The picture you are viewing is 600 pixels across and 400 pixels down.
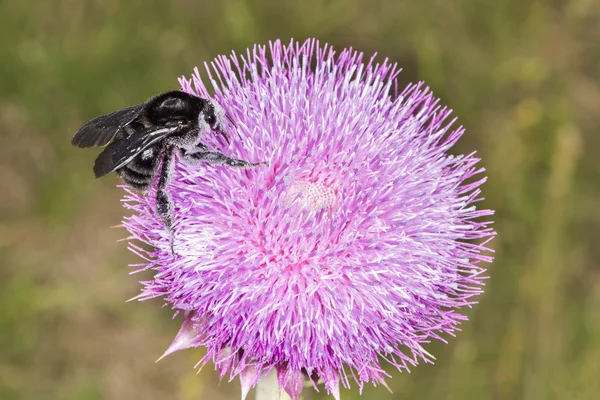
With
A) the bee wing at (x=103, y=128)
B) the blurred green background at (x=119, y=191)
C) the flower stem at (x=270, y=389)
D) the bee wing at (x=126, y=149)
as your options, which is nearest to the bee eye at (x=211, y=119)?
the bee wing at (x=126, y=149)

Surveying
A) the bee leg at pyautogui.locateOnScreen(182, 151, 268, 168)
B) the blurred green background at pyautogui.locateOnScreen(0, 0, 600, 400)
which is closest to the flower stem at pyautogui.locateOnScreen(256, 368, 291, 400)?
the bee leg at pyautogui.locateOnScreen(182, 151, 268, 168)

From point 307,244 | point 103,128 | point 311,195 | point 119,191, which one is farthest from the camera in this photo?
point 119,191

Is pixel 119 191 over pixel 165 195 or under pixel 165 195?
over

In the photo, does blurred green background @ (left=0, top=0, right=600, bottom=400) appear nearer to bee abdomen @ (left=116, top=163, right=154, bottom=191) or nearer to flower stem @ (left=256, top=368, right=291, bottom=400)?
flower stem @ (left=256, top=368, right=291, bottom=400)

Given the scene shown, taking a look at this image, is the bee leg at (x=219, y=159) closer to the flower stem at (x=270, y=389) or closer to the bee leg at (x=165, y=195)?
the bee leg at (x=165, y=195)

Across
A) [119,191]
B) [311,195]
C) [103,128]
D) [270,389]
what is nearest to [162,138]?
[103,128]

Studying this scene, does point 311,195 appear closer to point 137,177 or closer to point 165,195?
point 165,195

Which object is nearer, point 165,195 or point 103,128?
point 165,195
